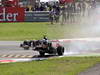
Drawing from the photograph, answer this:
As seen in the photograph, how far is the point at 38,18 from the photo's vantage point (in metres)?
46.9

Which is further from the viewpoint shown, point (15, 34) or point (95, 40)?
point (15, 34)

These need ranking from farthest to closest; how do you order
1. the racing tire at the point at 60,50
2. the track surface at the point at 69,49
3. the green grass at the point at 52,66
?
the track surface at the point at 69,49
the racing tire at the point at 60,50
the green grass at the point at 52,66

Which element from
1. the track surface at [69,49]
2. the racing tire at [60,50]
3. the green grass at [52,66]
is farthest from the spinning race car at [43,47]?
the green grass at [52,66]

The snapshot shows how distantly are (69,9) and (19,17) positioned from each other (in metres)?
7.33

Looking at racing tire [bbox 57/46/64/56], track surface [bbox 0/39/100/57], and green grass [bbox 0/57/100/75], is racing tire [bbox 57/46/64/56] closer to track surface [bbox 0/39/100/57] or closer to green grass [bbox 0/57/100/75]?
track surface [bbox 0/39/100/57]

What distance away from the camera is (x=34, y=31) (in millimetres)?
38062

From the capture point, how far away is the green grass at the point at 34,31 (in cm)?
3397

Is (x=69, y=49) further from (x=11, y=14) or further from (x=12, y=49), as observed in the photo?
(x=11, y=14)

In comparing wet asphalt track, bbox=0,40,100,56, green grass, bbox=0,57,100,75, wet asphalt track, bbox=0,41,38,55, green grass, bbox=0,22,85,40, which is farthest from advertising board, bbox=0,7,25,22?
green grass, bbox=0,57,100,75

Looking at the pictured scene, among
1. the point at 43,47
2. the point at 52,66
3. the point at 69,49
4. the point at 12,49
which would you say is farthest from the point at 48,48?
the point at 12,49

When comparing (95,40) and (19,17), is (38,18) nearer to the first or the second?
(19,17)

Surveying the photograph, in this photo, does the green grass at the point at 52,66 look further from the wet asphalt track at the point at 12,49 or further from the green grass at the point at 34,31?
the green grass at the point at 34,31

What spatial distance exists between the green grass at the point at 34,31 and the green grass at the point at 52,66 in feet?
42.1

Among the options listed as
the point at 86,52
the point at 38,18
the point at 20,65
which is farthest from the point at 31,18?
the point at 20,65
